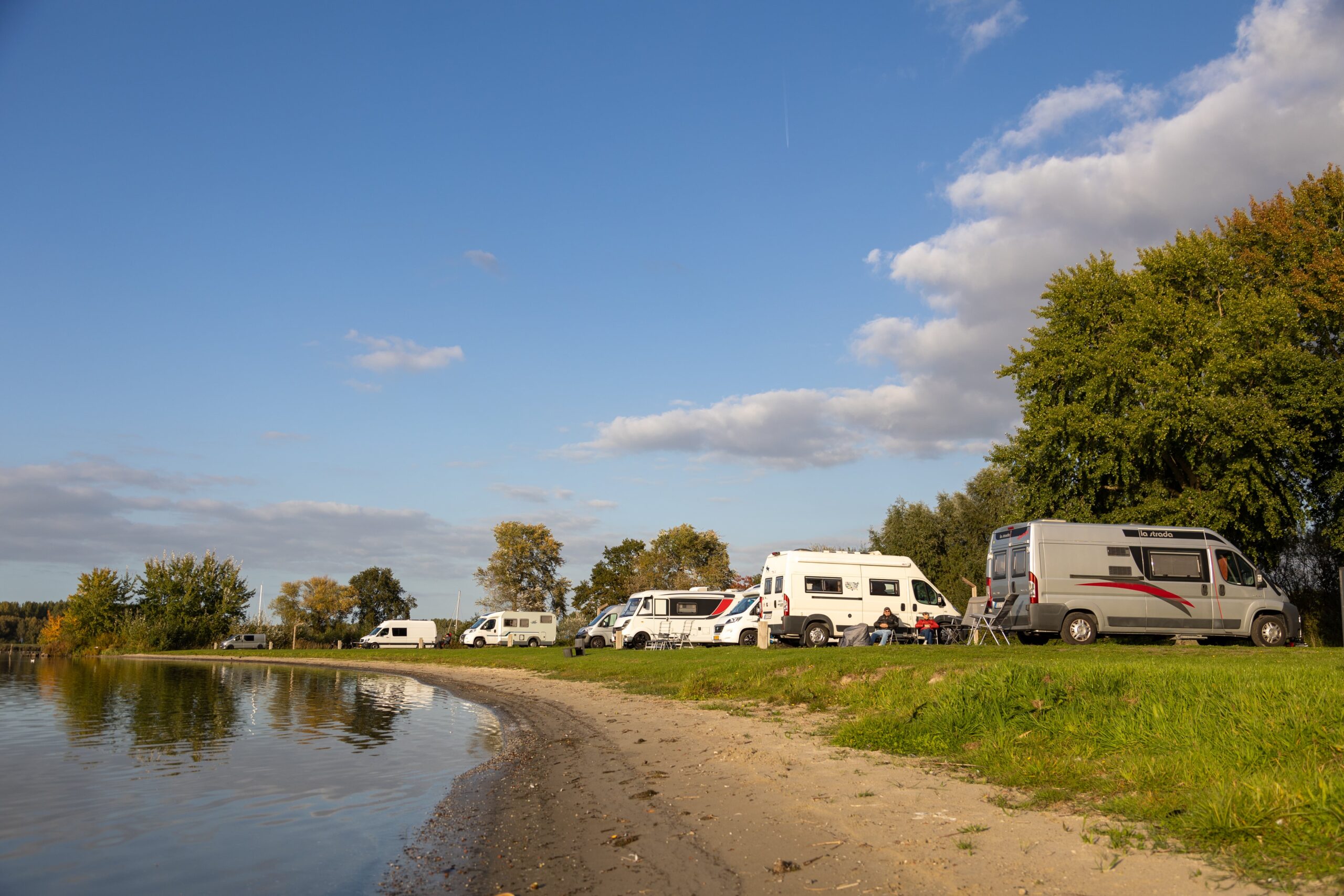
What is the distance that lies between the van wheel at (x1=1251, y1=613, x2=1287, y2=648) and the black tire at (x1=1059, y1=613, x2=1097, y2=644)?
4232mm

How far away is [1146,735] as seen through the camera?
7.69 meters

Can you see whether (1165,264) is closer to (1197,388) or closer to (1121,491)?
(1197,388)

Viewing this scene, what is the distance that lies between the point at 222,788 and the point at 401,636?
49.3 meters

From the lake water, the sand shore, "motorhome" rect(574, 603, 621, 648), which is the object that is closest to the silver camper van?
the sand shore

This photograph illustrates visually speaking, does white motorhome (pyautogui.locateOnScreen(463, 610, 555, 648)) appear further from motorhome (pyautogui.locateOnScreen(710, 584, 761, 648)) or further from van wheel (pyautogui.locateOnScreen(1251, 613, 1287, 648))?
van wheel (pyautogui.locateOnScreen(1251, 613, 1287, 648))

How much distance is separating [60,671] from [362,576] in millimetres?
49757

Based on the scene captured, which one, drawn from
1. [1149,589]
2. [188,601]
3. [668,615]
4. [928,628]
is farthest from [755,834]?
[188,601]

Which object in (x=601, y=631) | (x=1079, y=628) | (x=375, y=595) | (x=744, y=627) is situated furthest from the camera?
(x=375, y=595)

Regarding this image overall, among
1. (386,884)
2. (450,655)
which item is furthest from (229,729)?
(450,655)

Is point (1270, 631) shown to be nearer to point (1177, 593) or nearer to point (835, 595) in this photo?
point (1177, 593)

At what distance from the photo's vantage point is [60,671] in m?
42.4

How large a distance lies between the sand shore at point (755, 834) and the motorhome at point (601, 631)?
30511mm

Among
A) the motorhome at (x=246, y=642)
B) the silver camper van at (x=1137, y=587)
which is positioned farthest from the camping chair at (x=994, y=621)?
the motorhome at (x=246, y=642)

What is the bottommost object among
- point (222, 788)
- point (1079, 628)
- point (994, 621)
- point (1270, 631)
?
point (222, 788)
